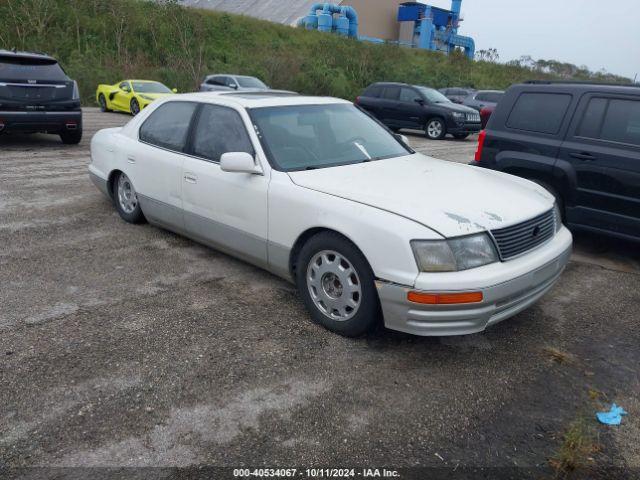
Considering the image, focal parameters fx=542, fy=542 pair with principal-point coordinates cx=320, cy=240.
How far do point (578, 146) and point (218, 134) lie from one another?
3645 mm

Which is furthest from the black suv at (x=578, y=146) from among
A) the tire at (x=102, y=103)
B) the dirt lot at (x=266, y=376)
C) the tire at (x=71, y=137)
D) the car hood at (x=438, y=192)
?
the tire at (x=102, y=103)

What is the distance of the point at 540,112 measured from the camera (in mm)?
5934

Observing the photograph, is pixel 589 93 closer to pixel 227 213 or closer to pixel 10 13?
pixel 227 213

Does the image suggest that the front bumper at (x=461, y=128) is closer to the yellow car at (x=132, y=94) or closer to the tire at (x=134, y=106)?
the yellow car at (x=132, y=94)

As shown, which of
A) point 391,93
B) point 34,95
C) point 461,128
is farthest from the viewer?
point 391,93

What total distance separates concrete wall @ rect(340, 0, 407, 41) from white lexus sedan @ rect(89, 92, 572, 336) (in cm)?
5555

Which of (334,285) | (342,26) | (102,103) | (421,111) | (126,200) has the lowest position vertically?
(102,103)

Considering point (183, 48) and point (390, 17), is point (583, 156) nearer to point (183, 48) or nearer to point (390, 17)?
point (183, 48)

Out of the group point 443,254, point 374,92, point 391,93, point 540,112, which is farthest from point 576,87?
point 374,92

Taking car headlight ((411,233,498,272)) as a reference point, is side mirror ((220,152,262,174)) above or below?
above

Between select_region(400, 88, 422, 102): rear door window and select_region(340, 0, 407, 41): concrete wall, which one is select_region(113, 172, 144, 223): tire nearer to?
select_region(400, 88, 422, 102): rear door window

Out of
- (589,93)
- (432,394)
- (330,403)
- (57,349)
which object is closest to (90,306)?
(57,349)

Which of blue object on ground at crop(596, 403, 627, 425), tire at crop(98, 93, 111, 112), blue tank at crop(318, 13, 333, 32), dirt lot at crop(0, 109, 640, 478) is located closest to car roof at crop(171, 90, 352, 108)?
dirt lot at crop(0, 109, 640, 478)

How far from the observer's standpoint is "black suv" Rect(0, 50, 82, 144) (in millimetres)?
9398
